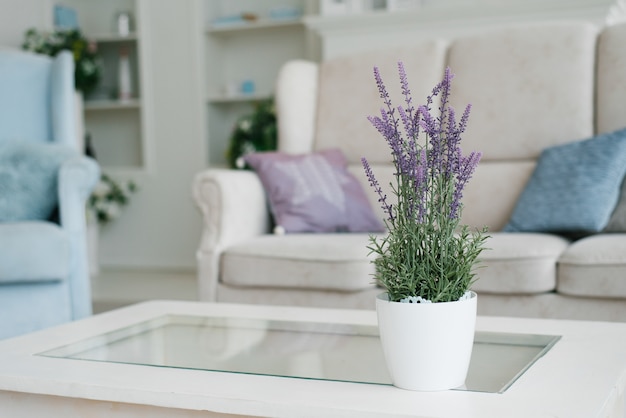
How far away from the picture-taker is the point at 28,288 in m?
2.44

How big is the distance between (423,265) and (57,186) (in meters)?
1.91

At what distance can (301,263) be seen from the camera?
238 cm

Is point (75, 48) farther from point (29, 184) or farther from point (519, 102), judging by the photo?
point (519, 102)

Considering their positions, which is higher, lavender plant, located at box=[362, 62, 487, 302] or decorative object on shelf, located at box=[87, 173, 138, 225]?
lavender plant, located at box=[362, 62, 487, 302]

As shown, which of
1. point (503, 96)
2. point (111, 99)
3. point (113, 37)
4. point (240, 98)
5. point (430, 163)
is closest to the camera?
point (430, 163)

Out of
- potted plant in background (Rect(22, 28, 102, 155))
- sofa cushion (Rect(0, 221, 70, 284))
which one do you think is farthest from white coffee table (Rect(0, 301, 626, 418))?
potted plant in background (Rect(22, 28, 102, 155))

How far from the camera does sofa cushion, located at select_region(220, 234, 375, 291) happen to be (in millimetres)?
2305

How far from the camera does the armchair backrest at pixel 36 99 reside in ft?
10.0

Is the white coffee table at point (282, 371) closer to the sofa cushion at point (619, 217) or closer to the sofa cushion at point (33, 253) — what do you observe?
the sofa cushion at point (33, 253)

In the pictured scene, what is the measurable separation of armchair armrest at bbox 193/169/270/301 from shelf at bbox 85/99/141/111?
2.79 metres

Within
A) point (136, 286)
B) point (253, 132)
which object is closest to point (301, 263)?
point (253, 132)

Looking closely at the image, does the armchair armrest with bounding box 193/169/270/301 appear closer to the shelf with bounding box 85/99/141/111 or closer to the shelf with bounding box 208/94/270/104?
the shelf with bounding box 208/94/270/104

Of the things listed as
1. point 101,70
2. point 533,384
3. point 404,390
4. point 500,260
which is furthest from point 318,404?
point 101,70

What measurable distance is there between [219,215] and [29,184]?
68 centimetres
